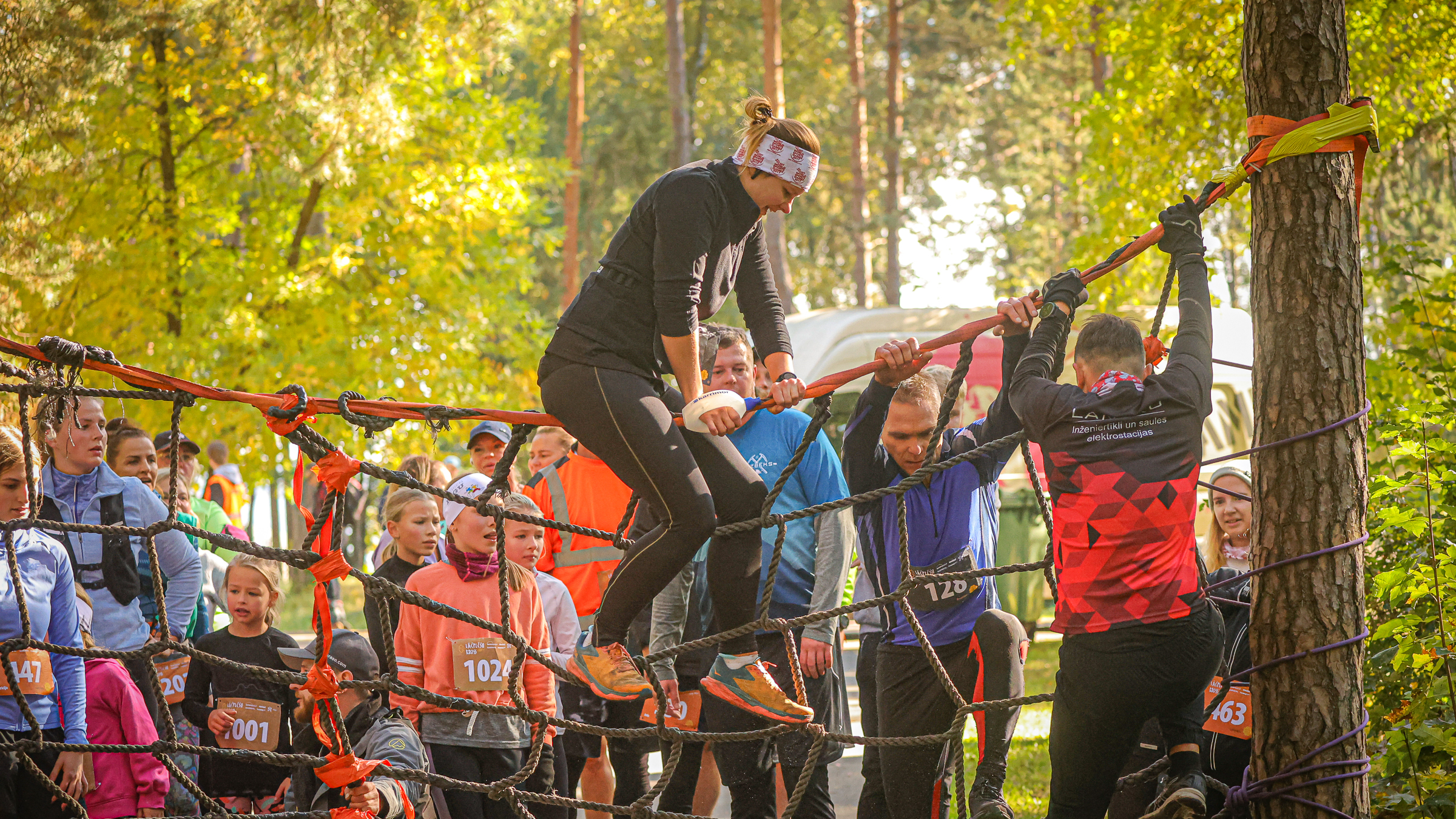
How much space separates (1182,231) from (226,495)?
319 inches

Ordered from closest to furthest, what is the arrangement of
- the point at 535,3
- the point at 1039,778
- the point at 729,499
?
the point at 729,499
the point at 1039,778
the point at 535,3

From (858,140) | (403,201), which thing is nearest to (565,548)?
(403,201)

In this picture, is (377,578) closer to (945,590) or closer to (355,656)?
(355,656)

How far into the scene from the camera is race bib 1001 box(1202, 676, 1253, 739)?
3555 millimetres

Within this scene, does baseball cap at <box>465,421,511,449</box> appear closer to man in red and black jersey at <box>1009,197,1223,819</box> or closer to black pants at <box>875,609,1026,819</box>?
black pants at <box>875,609,1026,819</box>

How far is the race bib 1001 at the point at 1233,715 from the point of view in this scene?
3555 millimetres

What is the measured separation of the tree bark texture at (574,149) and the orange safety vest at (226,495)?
10.1m

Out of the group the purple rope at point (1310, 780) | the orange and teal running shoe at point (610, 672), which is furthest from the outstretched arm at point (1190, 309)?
the orange and teal running shoe at point (610, 672)

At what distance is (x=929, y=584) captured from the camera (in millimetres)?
3529

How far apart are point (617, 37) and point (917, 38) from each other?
18.4 feet

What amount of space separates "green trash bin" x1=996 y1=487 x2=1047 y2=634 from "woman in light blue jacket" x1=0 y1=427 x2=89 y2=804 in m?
7.55

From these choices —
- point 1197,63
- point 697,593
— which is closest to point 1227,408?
point 1197,63

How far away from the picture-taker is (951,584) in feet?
11.8

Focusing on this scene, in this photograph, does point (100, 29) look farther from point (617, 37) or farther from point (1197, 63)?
point (617, 37)
